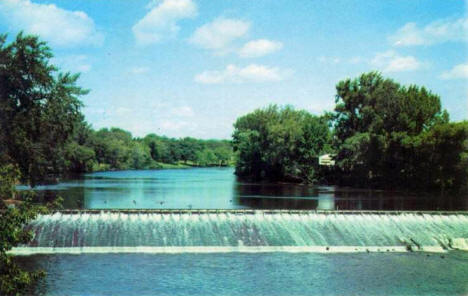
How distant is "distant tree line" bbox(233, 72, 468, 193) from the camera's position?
51.3 meters

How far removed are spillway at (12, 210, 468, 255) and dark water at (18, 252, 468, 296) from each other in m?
1.01

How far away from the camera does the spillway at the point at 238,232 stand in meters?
24.5

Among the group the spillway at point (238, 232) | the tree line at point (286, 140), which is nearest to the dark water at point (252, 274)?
the spillway at point (238, 232)

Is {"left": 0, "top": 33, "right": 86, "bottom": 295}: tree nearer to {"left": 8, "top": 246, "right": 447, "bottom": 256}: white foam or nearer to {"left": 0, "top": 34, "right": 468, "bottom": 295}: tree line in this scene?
{"left": 0, "top": 34, "right": 468, "bottom": 295}: tree line

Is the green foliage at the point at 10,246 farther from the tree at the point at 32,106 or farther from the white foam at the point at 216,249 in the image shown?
the tree at the point at 32,106

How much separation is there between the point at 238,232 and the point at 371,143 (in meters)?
37.6

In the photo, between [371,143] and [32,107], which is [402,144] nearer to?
[371,143]

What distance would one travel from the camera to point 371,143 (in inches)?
2362

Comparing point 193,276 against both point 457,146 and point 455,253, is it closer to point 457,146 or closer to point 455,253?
point 455,253

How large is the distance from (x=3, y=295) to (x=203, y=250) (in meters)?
13.5

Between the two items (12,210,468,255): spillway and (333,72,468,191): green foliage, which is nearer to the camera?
(12,210,468,255): spillway

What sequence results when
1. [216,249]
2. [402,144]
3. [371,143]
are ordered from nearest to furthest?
[216,249] < [402,144] < [371,143]

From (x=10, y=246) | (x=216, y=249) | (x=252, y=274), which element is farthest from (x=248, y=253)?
(x=10, y=246)

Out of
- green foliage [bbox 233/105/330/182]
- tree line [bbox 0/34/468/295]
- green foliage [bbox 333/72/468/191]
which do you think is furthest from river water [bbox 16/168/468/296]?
green foliage [bbox 233/105/330/182]
